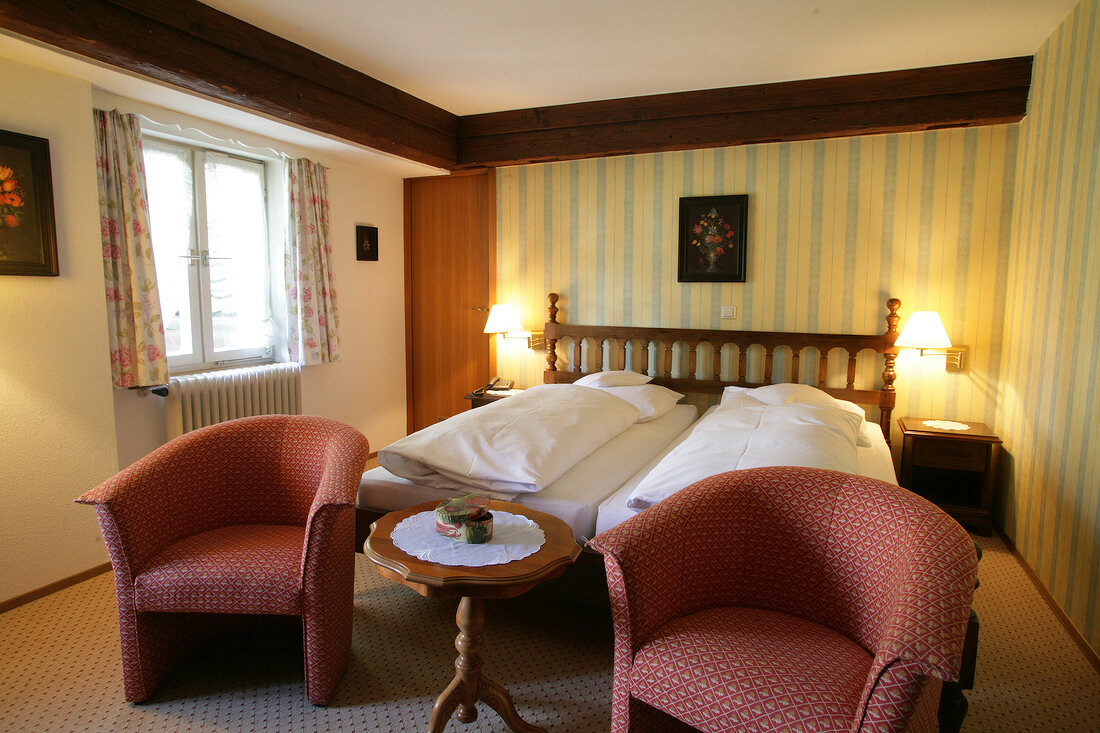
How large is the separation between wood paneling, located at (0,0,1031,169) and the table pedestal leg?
7.89ft

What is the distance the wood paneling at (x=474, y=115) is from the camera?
253 centimetres

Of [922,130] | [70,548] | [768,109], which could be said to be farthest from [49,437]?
[922,130]

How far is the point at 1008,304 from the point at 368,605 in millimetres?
3516

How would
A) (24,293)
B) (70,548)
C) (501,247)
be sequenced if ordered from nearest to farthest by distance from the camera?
(24,293) < (70,548) < (501,247)

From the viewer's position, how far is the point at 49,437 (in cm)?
282

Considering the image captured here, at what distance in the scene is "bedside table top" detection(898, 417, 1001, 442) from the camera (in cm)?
337

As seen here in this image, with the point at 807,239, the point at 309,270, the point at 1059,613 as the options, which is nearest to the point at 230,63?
the point at 309,270

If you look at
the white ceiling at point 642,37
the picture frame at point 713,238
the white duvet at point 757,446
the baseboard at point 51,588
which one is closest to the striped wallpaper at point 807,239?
the picture frame at point 713,238

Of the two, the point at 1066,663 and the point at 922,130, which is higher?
the point at 922,130

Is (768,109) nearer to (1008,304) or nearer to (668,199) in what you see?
(668,199)

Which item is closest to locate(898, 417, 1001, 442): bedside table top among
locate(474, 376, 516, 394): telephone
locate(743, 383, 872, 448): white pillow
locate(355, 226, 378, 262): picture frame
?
locate(743, 383, 872, 448): white pillow

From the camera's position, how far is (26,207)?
269 cm

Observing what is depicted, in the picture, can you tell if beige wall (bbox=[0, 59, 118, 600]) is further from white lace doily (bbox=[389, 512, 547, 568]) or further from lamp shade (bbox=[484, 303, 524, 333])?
lamp shade (bbox=[484, 303, 524, 333])

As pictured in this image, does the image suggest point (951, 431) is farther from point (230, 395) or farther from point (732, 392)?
point (230, 395)
